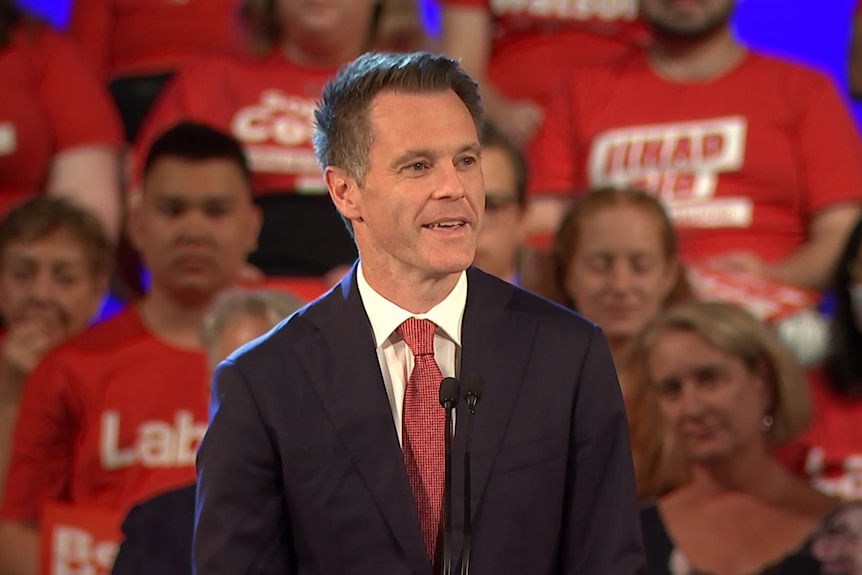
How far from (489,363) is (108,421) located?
179cm

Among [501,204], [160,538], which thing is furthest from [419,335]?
[501,204]

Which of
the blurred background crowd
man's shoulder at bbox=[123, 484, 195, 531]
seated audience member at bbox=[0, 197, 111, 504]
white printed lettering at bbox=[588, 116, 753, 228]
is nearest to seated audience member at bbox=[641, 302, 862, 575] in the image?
the blurred background crowd

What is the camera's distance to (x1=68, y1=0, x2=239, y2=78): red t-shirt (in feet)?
12.2

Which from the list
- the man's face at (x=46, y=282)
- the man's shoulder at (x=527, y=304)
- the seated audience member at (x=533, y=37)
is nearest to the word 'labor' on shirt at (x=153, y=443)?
the man's face at (x=46, y=282)

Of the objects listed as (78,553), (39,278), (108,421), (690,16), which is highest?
(690,16)

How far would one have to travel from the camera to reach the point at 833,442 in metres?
3.09

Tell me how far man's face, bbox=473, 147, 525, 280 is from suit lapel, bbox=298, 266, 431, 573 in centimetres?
162

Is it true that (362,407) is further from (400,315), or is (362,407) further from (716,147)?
(716,147)

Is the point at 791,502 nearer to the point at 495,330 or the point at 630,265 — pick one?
the point at 630,265

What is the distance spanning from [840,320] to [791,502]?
71 centimetres

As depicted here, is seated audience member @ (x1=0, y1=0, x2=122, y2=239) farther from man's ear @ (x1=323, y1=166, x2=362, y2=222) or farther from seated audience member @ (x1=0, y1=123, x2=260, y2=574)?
man's ear @ (x1=323, y1=166, x2=362, y2=222)

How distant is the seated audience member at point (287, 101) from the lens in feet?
11.2

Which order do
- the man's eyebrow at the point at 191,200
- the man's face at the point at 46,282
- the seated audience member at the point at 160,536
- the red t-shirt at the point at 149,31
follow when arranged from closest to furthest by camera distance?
the seated audience member at the point at 160,536 < the man's eyebrow at the point at 191,200 < the man's face at the point at 46,282 < the red t-shirt at the point at 149,31

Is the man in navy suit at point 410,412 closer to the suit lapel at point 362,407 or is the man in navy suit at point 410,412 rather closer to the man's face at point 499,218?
the suit lapel at point 362,407
